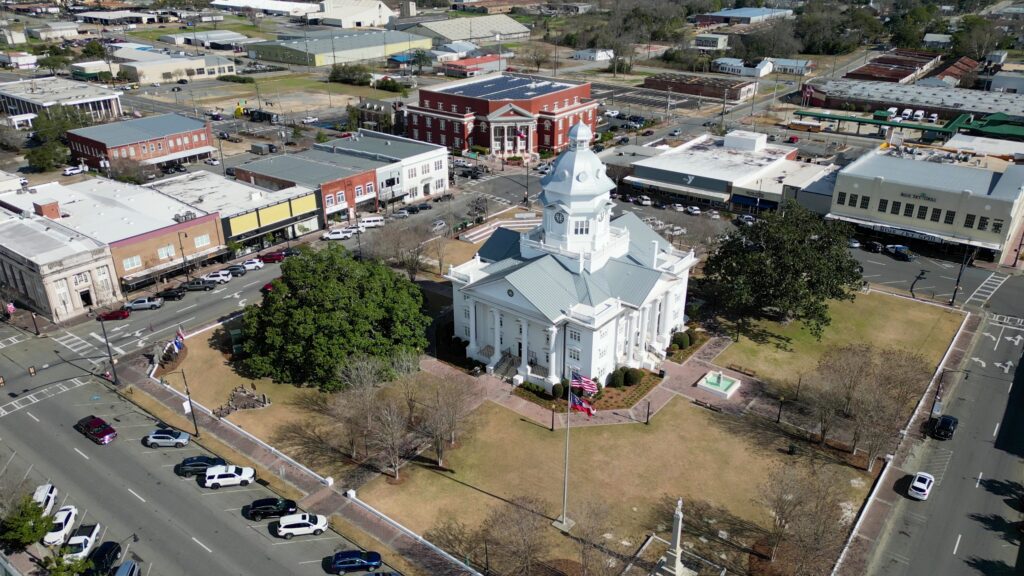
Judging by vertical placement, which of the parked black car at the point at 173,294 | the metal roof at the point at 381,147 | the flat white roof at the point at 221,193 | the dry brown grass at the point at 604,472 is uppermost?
the metal roof at the point at 381,147

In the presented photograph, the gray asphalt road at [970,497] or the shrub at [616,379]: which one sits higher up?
the shrub at [616,379]


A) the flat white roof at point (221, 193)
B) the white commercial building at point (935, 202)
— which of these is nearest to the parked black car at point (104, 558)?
the flat white roof at point (221, 193)

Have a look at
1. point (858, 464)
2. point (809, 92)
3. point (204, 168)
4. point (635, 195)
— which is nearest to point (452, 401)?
point (858, 464)

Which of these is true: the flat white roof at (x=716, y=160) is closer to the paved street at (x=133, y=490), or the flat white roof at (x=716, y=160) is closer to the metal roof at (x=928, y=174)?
the metal roof at (x=928, y=174)

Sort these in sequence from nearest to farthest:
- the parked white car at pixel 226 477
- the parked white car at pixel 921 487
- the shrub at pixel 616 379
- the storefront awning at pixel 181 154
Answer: the parked white car at pixel 921 487
the parked white car at pixel 226 477
the shrub at pixel 616 379
the storefront awning at pixel 181 154

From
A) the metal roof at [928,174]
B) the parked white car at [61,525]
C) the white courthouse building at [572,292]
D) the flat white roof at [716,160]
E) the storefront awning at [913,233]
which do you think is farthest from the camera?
the flat white roof at [716,160]

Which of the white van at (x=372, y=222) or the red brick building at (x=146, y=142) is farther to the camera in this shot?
the red brick building at (x=146, y=142)

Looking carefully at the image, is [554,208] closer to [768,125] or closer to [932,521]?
[932,521]
